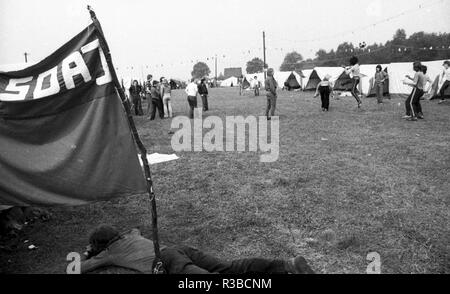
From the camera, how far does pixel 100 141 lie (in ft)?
12.1

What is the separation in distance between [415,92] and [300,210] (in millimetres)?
8165

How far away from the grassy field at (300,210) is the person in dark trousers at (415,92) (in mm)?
2912

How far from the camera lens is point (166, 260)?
3.26 m

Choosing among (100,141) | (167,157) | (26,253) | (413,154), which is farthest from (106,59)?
(413,154)

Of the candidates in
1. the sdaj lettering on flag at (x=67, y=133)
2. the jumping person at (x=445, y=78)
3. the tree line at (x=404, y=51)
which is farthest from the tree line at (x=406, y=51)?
the sdaj lettering on flag at (x=67, y=133)

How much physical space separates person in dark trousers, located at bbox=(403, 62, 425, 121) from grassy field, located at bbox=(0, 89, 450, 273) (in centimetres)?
291

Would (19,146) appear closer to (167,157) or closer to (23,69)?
(23,69)

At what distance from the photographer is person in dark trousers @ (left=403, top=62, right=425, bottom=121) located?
11.0 metres

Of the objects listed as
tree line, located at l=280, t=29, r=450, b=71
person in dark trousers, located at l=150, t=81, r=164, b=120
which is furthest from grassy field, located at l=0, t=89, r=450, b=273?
tree line, located at l=280, t=29, r=450, b=71

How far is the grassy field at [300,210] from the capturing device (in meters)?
4.08

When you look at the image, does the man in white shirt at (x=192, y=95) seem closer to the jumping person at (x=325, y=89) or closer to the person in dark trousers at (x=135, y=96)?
the person in dark trousers at (x=135, y=96)

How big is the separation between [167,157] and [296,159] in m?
3.01

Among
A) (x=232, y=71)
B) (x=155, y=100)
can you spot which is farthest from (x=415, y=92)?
(x=232, y=71)

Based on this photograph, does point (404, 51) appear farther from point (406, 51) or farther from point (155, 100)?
point (155, 100)
